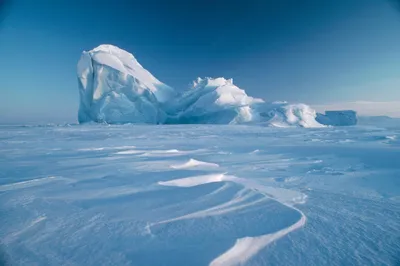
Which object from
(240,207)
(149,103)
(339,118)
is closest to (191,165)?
(240,207)

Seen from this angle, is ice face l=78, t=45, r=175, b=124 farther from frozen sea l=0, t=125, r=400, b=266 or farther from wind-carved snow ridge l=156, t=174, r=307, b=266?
wind-carved snow ridge l=156, t=174, r=307, b=266

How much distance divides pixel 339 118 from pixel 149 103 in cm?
2283

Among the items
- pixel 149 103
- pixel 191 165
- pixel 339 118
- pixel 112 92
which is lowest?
pixel 191 165

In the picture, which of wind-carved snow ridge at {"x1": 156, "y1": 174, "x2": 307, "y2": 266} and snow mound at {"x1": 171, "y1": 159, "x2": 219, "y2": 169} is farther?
snow mound at {"x1": 171, "y1": 159, "x2": 219, "y2": 169}

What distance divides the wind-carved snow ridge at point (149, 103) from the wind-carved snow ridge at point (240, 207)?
20.7 m

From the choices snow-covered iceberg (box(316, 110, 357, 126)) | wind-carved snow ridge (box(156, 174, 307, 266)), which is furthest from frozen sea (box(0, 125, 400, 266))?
snow-covered iceberg (box(316, 110, 357, 126))

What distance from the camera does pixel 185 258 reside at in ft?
4.30

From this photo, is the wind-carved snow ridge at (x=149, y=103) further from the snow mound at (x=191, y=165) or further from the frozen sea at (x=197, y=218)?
the frozen sea at (x=197, y=218)

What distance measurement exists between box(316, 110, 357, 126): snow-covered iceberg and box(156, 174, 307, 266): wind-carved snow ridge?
98.1 feet

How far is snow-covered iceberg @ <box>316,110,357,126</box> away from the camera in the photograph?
90.9 feet

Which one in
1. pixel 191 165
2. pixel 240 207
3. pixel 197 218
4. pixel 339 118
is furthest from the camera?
pixel 339 118

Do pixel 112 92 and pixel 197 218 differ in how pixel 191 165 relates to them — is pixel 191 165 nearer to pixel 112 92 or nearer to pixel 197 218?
pixel 197 218

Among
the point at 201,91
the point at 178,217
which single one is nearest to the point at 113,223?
the point at 178,217

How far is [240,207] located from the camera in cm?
206
